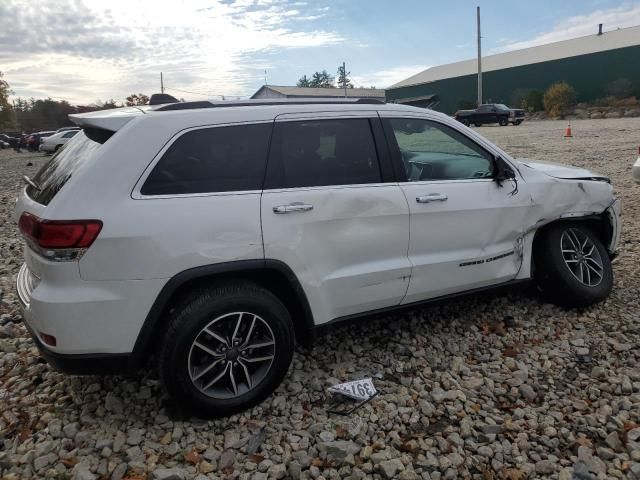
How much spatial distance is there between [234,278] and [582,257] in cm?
300

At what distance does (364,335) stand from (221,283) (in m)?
1.49

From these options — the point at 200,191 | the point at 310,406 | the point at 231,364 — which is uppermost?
the point at 200,191

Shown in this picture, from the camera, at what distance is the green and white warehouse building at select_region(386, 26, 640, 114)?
44.8m

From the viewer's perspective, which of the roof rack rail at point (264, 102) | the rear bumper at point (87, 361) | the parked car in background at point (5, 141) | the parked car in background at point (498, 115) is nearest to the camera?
the rear bumper at point (87, 361)

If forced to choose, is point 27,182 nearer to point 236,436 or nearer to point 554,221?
point 236,436

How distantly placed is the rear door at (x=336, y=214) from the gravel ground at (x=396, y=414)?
38 cm

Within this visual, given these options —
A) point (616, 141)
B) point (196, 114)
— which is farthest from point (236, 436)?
point (616, 141)

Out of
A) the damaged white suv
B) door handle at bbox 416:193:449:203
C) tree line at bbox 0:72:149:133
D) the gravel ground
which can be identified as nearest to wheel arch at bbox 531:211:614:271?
the damaged white suv

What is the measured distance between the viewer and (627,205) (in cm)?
767

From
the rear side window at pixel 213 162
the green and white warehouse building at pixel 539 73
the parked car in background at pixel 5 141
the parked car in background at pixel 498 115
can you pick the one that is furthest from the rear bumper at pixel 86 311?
the parked car in background at pixel 5 141

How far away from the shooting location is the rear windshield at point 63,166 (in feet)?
9.05

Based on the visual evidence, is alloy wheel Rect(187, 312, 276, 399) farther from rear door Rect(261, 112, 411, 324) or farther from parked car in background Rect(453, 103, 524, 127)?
parked car in background Rect(453, 103, 524, 127)

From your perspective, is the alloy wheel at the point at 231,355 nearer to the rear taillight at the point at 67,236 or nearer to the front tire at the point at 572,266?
the rear taillight at the point at 67,236

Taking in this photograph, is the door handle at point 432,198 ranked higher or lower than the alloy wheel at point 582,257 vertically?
higher
